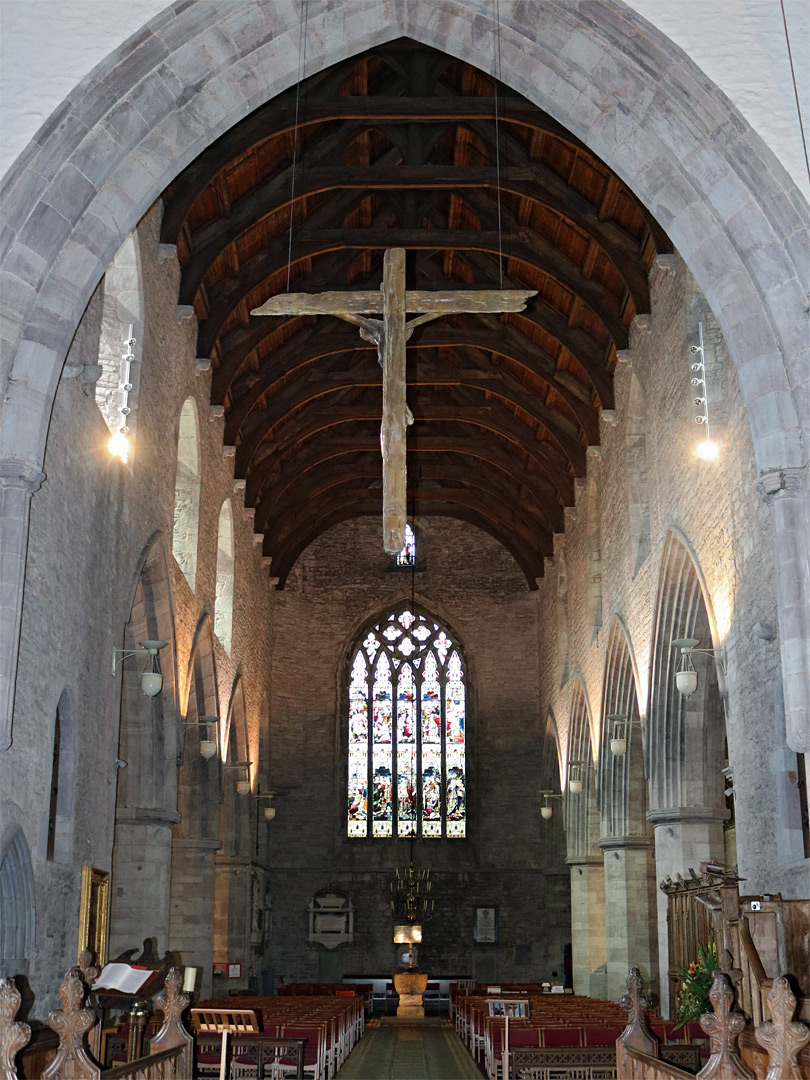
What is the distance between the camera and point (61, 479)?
9.38 m

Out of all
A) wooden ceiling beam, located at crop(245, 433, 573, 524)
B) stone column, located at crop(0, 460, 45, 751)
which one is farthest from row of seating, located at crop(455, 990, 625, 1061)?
wooden ceiling beam, located at crop(245, 433, 573, 524)

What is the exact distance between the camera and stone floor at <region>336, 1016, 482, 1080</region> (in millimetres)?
12211

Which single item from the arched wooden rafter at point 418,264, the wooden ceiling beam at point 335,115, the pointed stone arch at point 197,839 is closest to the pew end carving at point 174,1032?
the arched wooden rafter at point 418,264

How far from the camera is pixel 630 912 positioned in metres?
16.5

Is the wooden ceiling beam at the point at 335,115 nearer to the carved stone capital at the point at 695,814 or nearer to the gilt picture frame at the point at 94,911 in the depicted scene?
the gilt picture frame at the point at 94,911

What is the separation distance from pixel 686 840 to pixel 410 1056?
13.4 feet

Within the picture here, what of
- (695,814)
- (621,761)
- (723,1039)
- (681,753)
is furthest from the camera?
(621,761)

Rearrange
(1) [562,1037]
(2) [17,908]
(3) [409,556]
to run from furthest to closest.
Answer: (3) [409,556]
(1) [562,1037]
(2) [17,908]

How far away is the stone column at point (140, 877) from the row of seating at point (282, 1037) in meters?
1.21

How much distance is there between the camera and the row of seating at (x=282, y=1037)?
982 centimetres

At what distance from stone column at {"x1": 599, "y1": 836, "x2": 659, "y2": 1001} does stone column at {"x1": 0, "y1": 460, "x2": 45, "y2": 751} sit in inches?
445

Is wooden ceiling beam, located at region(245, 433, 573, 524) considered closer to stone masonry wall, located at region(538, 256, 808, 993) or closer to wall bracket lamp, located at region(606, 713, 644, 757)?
stone masonry wall, located at region(538, 256, 808, 993)

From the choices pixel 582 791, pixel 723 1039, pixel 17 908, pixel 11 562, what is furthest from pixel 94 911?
pixel 582 791

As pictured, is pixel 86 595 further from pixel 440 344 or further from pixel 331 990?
pixel 331 990
